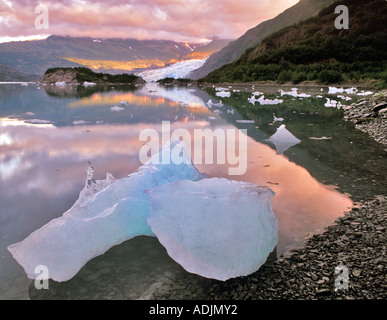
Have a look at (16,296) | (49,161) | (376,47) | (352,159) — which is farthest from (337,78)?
(16,296)

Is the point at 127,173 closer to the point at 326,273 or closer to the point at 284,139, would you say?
the point at 326,273

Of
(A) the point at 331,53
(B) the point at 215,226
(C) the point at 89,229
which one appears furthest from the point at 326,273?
(A) the point at 331,53

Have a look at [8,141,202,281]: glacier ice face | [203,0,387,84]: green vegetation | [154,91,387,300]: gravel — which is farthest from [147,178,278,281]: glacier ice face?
[203,0,387,84]: green vegetation

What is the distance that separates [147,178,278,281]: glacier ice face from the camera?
3.06m

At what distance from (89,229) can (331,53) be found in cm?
7188

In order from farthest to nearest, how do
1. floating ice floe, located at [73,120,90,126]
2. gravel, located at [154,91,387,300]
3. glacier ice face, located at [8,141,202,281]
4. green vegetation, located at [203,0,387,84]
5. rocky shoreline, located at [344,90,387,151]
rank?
1. green vegetation, located at [203,0,387,84]
2. floating ice floe, located at [73,120,90,126]
3. rocky shoreline, located at [344,90,387,151]
4. glacier ice face, located at [8,141,202,281]
5. gravel, located at [154,91,387,300]

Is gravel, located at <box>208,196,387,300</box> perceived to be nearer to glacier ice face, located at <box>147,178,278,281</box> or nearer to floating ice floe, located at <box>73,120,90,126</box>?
glacier ice face, located at <box>147,178,278,281</box>

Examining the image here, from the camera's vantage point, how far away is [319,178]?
6.03 metres

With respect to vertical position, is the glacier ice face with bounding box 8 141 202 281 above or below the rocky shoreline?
below

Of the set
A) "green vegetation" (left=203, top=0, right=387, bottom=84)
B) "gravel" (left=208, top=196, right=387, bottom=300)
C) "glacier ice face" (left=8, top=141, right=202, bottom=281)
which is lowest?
"gravel" (left=208, top=196, right=387, bottom=300)

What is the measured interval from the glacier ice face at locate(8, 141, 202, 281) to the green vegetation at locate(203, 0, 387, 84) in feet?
151

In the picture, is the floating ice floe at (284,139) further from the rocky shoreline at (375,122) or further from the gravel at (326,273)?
the gravel at (326,273)

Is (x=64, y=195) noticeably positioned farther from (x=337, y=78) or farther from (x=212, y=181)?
(x=337, y=78)

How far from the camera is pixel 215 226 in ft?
10.5
